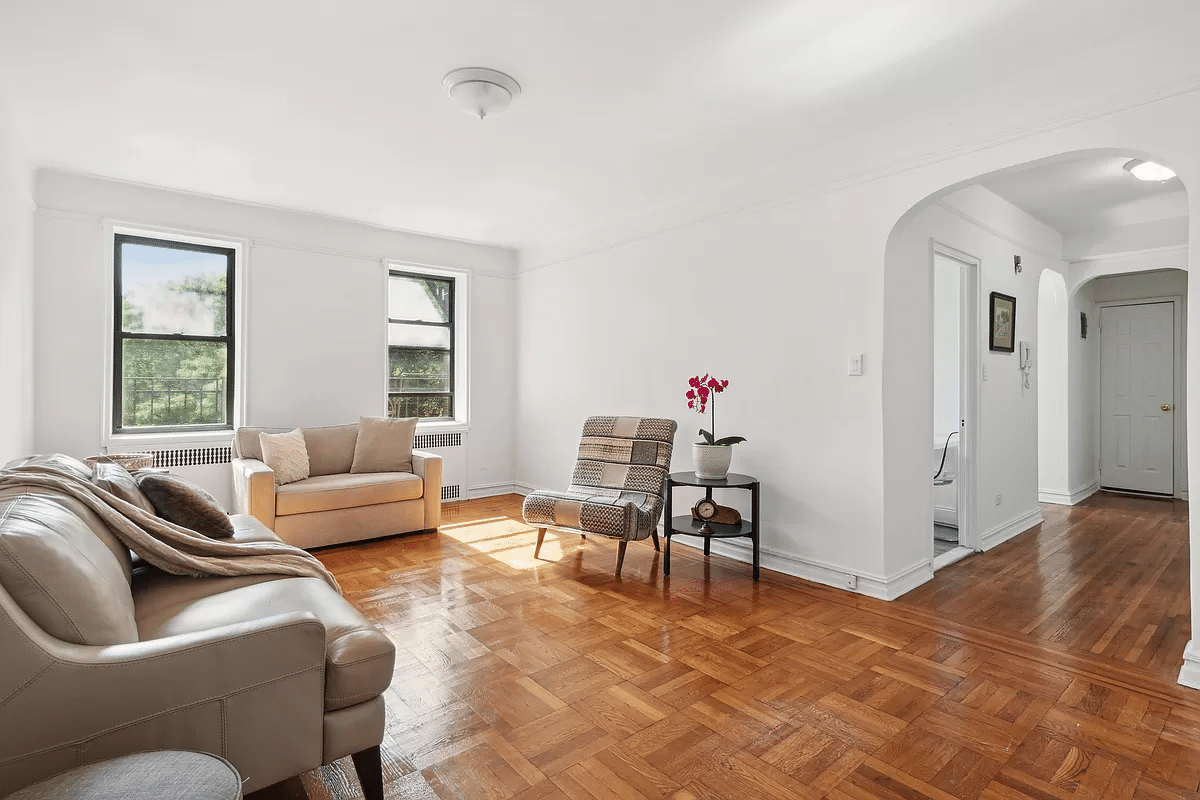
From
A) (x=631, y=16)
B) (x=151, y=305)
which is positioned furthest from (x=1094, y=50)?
(x=151, y=305)

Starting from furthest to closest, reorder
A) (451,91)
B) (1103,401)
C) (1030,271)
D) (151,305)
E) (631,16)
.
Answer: (1103,401) < (1030,271) < (151,305) < (451,91) < (631,16)

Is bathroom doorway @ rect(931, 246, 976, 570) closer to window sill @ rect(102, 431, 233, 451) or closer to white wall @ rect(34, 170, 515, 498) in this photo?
white wall @ rect(34, 170, 515, 498)

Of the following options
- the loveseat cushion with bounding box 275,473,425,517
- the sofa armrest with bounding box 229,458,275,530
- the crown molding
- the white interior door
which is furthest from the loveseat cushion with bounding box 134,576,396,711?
the white interior door

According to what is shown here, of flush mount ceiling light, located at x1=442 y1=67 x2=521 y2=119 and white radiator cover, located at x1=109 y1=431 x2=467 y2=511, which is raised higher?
flush mount ceiling light, located at x1=442 y1=67 x2=521 y2=119

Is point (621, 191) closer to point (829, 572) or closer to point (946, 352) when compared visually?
point (829, 572)

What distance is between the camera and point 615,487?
160 inches

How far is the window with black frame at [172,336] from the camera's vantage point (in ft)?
14.2

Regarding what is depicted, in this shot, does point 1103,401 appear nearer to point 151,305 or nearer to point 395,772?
point 395,772

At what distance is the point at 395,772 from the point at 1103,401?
7.58 metres

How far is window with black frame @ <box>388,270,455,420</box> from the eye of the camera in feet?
18.3

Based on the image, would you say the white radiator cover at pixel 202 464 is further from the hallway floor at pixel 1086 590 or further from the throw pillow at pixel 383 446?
the hallway floor at pixel 1086 590

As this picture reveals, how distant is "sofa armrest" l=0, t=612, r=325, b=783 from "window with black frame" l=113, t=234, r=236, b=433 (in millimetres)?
3766

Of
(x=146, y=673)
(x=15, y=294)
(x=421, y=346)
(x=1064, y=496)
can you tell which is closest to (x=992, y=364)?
(x=1064, y=496)

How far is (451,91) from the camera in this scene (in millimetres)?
2781
